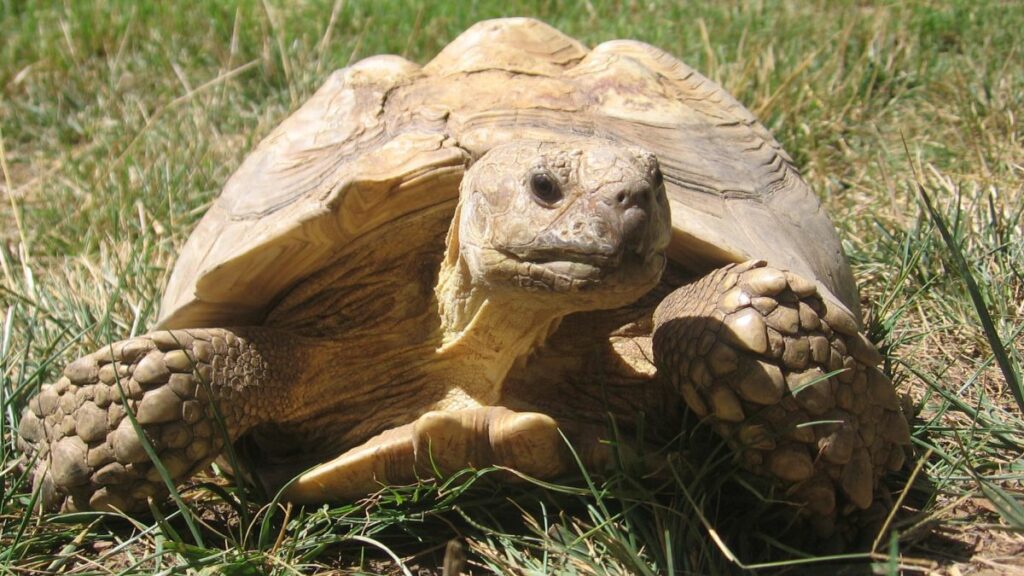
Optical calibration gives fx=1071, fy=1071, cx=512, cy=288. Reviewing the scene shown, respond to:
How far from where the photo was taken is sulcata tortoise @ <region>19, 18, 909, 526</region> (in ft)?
7.13

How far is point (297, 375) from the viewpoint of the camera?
→ 2648 mm

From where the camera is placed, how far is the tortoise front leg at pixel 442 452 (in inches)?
88.0

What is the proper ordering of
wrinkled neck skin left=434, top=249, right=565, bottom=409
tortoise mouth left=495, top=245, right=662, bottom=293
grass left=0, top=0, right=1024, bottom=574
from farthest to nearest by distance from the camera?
wrinkled neck skin left=434, top=249, right=565, bottom=409 → grass left=0, top=0, right=1024, bottom=574 → tortoise mouth left=495, top=245, right=662, bottom=293

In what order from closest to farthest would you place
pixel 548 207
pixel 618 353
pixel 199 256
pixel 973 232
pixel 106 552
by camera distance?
pixel 548 207, pixel 106 552, pixel 618 353, pixel 199 256, pixel 973 232

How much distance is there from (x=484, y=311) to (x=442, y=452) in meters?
0.33

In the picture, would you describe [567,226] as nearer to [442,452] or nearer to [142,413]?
[442,452]

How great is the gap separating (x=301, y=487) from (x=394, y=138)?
33.6 inches

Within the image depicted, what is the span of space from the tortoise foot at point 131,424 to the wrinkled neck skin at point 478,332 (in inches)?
21.6

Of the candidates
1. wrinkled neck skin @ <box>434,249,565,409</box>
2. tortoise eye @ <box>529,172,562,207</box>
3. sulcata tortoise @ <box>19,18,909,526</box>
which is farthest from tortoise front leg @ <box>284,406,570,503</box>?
tortoise eye @ <box>529,172,562,207</box>

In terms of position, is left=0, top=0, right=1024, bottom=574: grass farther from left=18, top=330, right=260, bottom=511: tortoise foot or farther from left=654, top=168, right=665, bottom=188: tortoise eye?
left=654, top=168, right=665, bottom=188: tortoise eye

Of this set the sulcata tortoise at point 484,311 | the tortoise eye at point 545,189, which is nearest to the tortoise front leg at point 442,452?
the sulcata tortoise at point 484,311

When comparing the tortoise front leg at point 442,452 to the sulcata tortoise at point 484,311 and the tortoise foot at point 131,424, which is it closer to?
the sulcata tortoise at point 484,311

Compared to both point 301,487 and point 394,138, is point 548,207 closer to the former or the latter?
point 394,138

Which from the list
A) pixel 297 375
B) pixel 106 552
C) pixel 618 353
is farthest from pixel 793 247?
pixel 106 552
